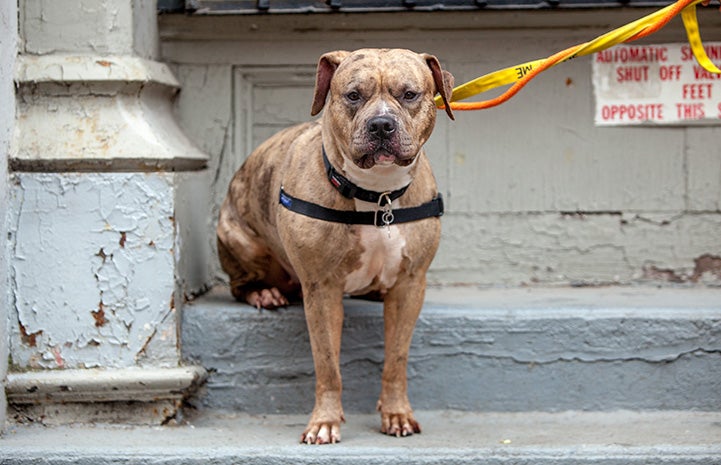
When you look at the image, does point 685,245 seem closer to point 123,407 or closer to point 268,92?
point 268,92

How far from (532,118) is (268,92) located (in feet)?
4.25

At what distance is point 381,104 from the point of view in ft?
12.8

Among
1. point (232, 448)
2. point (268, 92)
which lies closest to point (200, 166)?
point (268, 92)

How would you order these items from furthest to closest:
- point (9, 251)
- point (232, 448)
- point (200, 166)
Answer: point (200, 166) < point (9, 251) < point (232, 448)

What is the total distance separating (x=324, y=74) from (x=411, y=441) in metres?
1.43

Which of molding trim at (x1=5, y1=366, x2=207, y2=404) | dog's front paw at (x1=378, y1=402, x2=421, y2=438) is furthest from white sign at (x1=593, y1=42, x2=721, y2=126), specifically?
molding trim at (x1=5, y1=366, x2=207, y2=404)

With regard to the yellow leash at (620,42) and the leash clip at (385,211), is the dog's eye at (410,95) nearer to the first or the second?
the leash clip at (385,211)

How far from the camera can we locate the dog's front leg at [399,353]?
4391 millimetres

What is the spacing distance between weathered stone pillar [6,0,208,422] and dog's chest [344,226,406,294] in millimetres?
853

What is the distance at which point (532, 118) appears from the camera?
214 inches

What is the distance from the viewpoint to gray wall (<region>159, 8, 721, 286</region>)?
537 cm

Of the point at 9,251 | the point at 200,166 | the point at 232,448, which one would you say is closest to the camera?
the point at 232,448

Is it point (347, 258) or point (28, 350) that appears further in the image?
point (28, 350)

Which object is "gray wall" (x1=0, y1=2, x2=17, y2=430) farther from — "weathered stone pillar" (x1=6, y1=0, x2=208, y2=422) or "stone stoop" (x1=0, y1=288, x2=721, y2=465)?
"stone stoop" (x1=0, y1=288, x2=721, y2=465)
